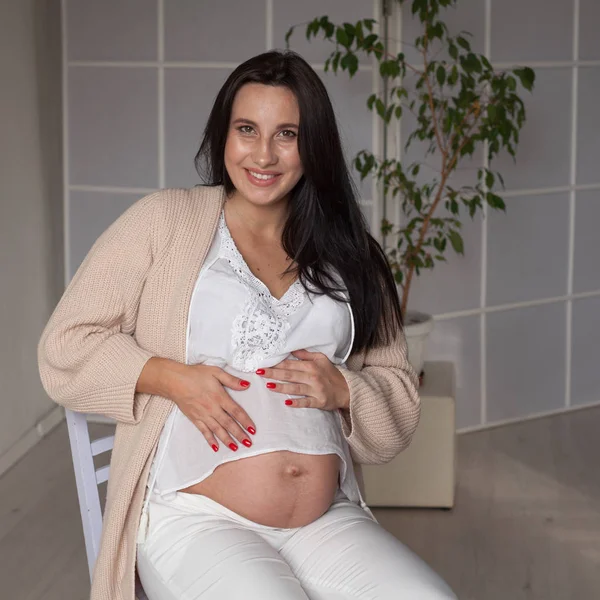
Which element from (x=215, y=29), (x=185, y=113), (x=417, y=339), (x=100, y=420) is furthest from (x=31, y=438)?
(x=215, y=29)

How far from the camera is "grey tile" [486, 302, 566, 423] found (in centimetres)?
449

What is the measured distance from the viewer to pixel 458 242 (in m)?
3.78

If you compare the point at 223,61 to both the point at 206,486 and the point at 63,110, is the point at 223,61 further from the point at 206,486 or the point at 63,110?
the point at 206,486

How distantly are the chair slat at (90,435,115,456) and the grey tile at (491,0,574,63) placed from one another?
2.63 metres

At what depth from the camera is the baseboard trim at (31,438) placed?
3902mm

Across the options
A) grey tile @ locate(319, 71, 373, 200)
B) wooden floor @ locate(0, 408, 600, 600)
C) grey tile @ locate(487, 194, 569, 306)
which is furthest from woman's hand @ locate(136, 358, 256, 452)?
grey tile @ locate(487, 194, 569, 306)

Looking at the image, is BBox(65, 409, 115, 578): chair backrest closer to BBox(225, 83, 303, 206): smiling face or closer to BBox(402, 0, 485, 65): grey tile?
BBox(225, 83, 303, 206): smiling face

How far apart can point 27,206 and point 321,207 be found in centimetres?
215

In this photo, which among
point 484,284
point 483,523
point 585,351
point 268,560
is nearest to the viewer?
point 268,560

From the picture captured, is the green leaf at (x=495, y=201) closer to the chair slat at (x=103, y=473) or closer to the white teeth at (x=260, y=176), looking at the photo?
the white teeth at (x=260, y=176)

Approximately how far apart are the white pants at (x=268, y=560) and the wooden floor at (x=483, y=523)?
123 cm

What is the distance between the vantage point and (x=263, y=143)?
79.4 inches

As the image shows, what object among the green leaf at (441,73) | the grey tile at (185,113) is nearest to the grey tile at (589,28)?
the green leaf at (441,73)

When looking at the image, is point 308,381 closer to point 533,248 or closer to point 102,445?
point 102,445
